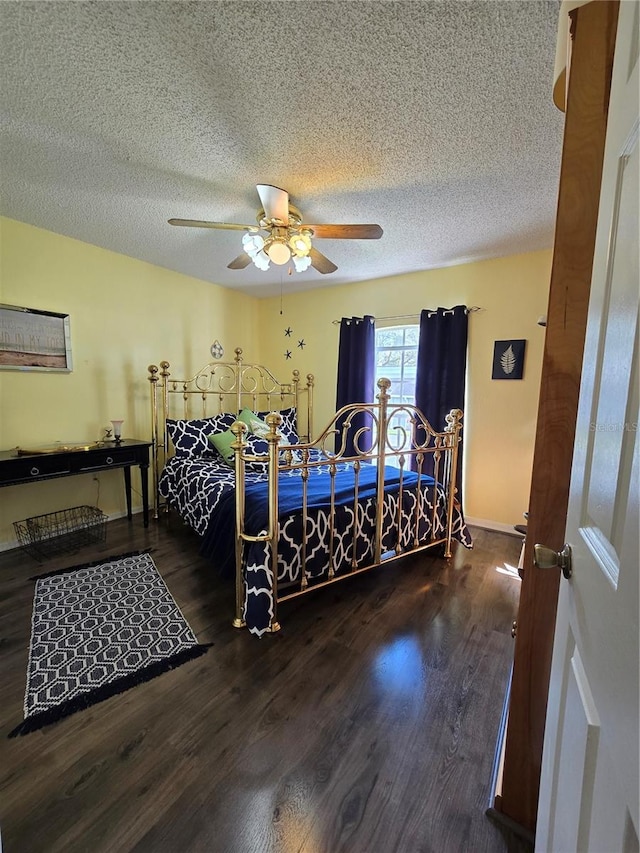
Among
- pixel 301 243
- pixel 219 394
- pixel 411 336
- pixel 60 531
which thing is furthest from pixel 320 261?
pixel 60 531

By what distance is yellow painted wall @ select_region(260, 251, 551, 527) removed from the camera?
3.12 metres

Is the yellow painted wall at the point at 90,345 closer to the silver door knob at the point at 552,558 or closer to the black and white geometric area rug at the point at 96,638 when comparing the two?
the black and white geometric area rug at the point at 96,638

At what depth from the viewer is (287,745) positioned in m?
1.29

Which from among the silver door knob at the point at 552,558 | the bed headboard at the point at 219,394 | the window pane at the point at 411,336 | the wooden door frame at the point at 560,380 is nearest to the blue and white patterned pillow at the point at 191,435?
the bed headboard at the point at 219,394

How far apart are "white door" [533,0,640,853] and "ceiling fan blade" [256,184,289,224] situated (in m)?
1.61

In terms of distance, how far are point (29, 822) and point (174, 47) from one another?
2542 mm

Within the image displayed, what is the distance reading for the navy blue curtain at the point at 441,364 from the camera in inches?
132

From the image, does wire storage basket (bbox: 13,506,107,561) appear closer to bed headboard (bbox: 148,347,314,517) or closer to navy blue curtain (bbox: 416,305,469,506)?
bed headboard (bbox: 148,347,314,517)

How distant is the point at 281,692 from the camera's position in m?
1.51

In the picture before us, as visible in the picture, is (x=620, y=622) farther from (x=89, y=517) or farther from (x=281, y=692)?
(x=89, y=517)

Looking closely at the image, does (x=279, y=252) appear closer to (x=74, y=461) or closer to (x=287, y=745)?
(x=74, y=461)

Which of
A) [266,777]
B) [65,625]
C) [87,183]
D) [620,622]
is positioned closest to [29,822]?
[266,777]

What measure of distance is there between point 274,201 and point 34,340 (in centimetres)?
229

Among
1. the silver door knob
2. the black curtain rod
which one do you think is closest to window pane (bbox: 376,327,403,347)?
the black curtain rod
